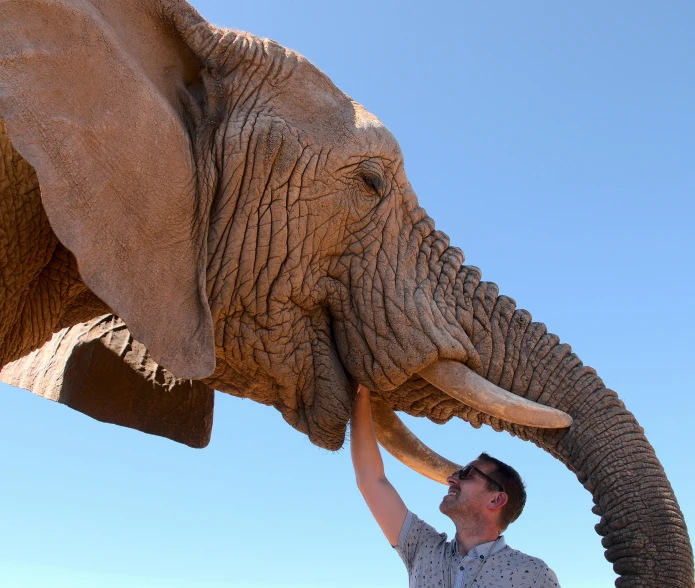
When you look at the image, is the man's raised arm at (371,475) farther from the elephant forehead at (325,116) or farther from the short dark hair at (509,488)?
the elephant forehead at (325,116)

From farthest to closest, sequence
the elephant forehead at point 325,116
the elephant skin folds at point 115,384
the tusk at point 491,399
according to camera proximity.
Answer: the elephant skin folds at point 115,384
the elephant forehead at point 325,116
the tusk at point 491,399

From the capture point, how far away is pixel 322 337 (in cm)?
451

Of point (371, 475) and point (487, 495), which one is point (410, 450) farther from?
point (487, 495)

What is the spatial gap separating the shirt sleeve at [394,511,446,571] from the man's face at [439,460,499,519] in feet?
0.33

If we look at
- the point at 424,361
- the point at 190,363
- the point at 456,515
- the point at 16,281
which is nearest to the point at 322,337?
the point at 424,361

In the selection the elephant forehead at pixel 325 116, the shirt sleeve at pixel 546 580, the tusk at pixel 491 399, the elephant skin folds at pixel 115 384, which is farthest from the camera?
the elephant skin folds at pixel 115 384

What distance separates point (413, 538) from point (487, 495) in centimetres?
36

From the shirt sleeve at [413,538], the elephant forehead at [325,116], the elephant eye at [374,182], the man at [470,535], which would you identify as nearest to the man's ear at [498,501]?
the man at [470,535]

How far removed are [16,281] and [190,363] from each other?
899 mm

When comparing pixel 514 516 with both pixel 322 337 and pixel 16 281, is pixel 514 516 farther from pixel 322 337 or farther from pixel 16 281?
pixel 16 281

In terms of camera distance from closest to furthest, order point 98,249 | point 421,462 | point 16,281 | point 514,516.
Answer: point 98,249 < point 514,516 < point 16,281 < point 421,462

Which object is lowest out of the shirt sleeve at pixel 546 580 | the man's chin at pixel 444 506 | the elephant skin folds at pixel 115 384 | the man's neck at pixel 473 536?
the shirt sleeve at pixel 546 580

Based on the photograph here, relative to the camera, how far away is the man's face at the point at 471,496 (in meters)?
3.79

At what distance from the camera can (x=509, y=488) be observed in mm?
3840
